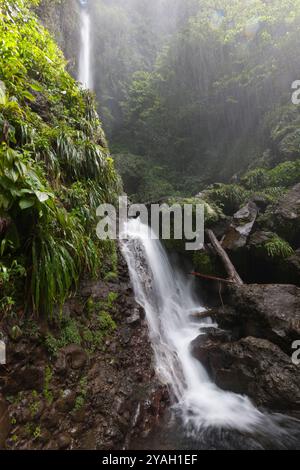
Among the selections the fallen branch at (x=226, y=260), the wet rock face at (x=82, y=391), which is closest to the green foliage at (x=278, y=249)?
the fallen branch at (x=226, y=260)

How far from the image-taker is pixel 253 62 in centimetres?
1283

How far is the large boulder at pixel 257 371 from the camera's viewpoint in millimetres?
3874

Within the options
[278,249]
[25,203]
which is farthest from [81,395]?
[278,249]

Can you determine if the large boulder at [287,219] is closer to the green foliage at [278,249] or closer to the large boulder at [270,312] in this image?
the green foliage at [278,249]

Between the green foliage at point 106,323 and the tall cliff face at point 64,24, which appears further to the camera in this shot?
the tall cliff face at point 64,24

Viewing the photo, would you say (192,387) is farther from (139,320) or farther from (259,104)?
(259,104)

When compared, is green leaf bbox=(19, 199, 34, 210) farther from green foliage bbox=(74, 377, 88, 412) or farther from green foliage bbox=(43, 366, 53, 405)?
green foliage bbox=(74, 377, 88, 412)

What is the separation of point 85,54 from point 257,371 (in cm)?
1777

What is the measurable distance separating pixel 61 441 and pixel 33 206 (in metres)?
2.34

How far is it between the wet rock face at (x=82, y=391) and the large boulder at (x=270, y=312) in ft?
6.34

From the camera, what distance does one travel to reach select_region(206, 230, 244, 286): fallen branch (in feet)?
19.9

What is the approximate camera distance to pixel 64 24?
1297 cm

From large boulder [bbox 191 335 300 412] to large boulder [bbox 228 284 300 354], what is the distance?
286 millimetres

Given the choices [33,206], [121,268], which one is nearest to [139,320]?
[121,268]
